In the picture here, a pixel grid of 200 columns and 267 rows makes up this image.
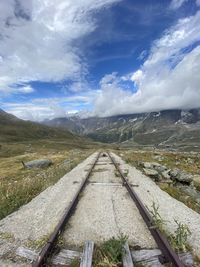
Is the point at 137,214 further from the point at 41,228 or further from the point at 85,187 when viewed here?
the point at 85,187

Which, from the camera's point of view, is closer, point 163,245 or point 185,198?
point 163,245

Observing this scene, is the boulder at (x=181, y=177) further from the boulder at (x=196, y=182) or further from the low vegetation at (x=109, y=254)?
A: the low vegetation at (x=109, y=254)

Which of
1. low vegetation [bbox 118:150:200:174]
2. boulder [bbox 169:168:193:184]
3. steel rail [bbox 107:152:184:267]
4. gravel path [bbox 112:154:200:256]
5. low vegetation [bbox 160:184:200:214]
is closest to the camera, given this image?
steel rail [bbox 107:152:184:267]

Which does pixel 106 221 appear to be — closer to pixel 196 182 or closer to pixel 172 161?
pixel 196 182

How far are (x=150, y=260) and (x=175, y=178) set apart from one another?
13.7 meters

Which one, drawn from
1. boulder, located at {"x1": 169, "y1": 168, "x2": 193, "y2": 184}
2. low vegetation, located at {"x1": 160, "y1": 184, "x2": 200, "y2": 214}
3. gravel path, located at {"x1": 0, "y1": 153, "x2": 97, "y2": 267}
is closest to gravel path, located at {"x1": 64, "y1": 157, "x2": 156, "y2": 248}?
gravel path, located at {"x1": 0, "y1": 153, "x2": 97, "y2": 267}

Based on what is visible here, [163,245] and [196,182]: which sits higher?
[163,245]

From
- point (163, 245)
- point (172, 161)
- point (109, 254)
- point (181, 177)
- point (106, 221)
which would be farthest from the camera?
point (172, 161)

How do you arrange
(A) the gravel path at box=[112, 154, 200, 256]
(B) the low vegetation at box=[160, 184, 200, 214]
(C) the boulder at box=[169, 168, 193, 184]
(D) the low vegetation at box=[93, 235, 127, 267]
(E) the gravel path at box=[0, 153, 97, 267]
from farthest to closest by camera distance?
1. (C) the boulder at box=[169, 168, 193, 184]
2. (B) the low vegetation at box=[160, 184, 200, 214]
3. (A) the gravel path at box=[112, 154, 200, 256]
4. (E) the gravel path at box=[0, 153, 97, 267]
5. (D) the low vegetation at box=[93, 235, 127, 267]

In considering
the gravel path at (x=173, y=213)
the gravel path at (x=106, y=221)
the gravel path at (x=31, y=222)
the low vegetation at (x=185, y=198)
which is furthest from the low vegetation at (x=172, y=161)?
the gravel path at (x=31, y=222)

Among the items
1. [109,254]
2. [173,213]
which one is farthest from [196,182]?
[109,254]

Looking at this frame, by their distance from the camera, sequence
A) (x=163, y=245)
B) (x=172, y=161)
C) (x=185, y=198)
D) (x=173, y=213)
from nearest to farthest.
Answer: (x=163, y=245) → (x=173, y=213) → (x=185, y=198) → (x=172, y=161)

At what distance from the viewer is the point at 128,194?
1264 cm

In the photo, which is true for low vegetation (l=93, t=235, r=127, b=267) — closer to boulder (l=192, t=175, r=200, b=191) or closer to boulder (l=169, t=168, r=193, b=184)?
boulder (l=192, t=175, r=200, b=191)
